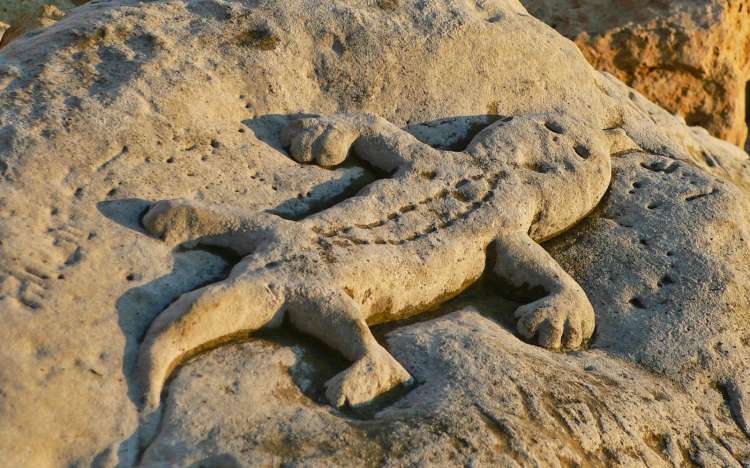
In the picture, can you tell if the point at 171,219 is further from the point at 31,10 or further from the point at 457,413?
the point at 31,10

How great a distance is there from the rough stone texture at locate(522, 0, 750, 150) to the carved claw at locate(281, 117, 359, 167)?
3202 mm

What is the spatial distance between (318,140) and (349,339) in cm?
99

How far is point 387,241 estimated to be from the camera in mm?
3381

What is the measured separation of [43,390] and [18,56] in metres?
1.60

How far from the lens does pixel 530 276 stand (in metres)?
3.61

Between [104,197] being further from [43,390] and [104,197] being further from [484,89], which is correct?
[484,89]

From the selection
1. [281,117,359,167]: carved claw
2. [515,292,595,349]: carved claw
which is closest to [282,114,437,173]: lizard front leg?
[281,117,359,167]: carved claw

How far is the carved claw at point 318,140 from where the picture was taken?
3.71m

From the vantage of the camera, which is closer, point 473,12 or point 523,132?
point 523,132

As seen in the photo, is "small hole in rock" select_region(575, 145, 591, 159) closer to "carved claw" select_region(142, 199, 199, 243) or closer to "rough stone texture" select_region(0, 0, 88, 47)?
"carved claw" select_region(142, 199, 199, 243)

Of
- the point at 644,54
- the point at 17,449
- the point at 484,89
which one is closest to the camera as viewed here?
the point at 17,449

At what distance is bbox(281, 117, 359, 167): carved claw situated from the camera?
371 cm

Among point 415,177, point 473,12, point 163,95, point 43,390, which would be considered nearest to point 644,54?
point 473,12

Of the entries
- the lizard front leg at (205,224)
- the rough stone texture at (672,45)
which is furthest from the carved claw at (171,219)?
the rough stone texture at (672,45)
